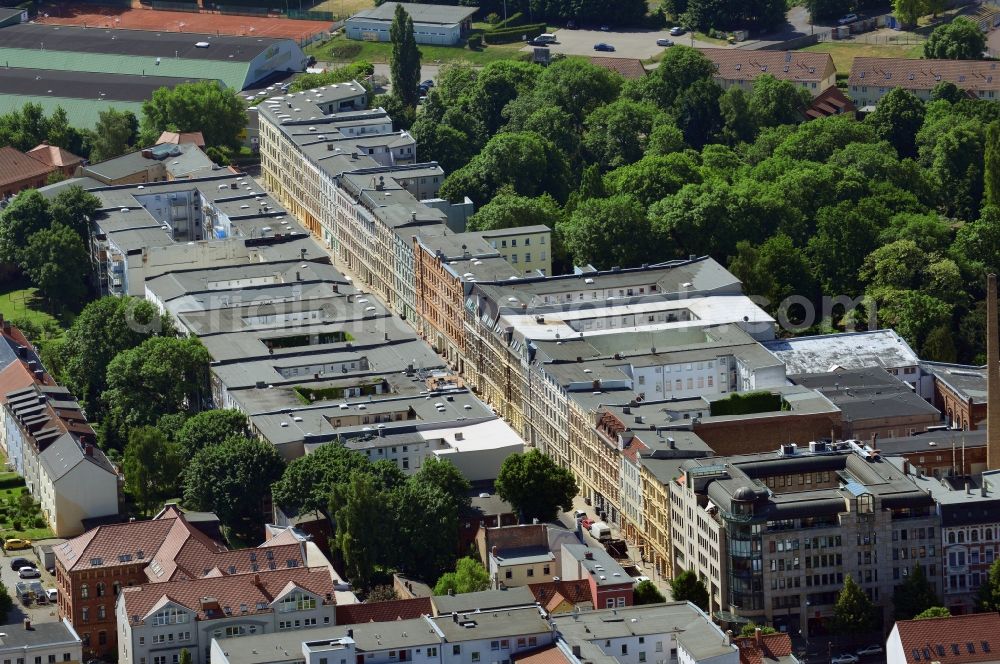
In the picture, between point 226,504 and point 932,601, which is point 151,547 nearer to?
point 226,504

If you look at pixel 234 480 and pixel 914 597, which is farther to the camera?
pixel 234 480

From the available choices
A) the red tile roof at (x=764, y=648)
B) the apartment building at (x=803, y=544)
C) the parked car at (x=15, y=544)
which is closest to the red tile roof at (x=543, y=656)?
the red tile roof at (x=764, y=648)

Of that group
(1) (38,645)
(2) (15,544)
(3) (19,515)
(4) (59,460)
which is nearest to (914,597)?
(1) (38,645)

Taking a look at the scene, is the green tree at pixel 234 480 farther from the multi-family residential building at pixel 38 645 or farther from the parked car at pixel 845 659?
the parked car at pixel 845 659

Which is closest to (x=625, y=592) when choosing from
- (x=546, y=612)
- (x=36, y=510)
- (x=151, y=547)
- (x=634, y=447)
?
(x=546, y=612)

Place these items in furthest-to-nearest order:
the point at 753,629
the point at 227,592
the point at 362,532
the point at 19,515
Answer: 1. the point at 19,515
2. the point at 362,532
3. the point at 753,629
4. the point at 227,592

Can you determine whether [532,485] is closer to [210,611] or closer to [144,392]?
[210,611]
